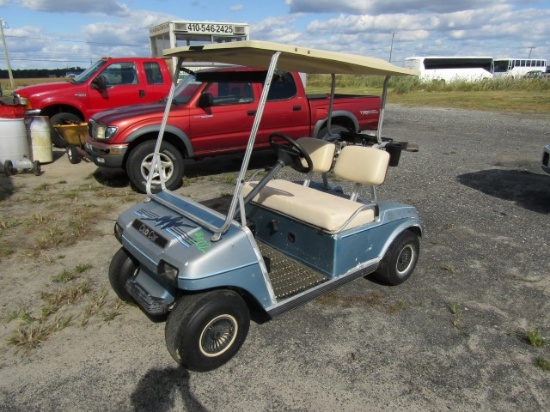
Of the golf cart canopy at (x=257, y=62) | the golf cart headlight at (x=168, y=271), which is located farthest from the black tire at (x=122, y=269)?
the golf cart headlight at (x=168, y=271)

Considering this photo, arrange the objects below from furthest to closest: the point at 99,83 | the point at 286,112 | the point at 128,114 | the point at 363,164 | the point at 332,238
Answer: the point at 99,83
the point at 286,112
the point at 128,114
the point at 363,164
the point at 332,238

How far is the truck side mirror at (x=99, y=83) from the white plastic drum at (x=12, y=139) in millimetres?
1771

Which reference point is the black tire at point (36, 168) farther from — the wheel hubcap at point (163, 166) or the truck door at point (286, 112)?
the truck door at point (286, 112)

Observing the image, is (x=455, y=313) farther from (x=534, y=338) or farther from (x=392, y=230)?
(x=392, y=230)

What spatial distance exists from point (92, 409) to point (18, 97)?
8190 millimetres

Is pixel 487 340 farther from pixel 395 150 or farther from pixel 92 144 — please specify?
pixel 92 144

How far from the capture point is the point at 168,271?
259cm

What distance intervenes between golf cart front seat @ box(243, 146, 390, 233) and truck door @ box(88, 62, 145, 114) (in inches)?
246

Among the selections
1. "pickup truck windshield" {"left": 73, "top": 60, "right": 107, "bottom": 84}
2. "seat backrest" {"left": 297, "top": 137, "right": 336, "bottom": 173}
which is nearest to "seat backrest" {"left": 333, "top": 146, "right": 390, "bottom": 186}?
"seat backrest" {"left": 297, "top": 137, "right": 336, "bottom": 173}

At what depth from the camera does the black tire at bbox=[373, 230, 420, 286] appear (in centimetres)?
358

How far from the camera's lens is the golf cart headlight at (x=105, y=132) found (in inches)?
234

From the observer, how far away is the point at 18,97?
8.52 meters

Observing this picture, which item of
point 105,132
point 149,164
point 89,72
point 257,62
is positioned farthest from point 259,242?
point 89,72

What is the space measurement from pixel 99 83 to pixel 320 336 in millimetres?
7812
